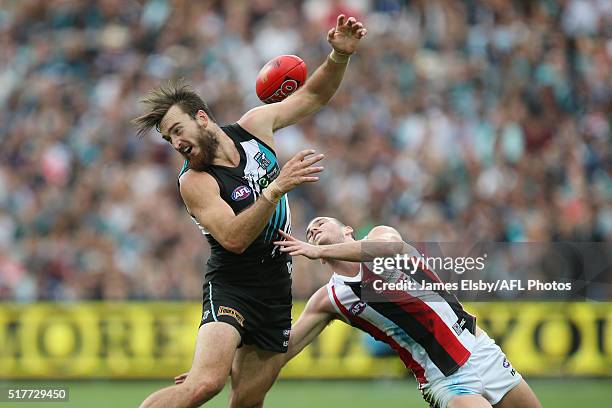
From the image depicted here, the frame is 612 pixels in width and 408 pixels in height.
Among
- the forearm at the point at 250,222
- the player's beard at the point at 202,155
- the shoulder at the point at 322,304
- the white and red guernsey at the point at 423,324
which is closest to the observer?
the forearm at the point at 250,222

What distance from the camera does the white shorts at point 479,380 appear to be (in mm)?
6359

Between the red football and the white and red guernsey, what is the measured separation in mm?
1642

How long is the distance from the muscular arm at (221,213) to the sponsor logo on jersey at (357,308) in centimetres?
77

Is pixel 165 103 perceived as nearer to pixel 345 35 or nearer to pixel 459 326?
pixel 345 35

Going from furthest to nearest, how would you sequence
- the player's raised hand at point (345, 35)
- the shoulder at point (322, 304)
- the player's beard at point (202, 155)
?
1. the player's raised hand at point (345, 35)
2. the shoulder at point (322, 304)
3. the player's beard at point (202, 155)

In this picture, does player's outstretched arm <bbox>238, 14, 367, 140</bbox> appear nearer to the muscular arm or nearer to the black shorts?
the muscular arm

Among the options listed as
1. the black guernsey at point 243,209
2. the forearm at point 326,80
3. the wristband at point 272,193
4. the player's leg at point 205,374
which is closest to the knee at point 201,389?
the player's leg at point 205,374

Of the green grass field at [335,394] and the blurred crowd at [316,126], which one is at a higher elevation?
the blurred crowd at [316,126]

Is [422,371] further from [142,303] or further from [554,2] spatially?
[554,2]

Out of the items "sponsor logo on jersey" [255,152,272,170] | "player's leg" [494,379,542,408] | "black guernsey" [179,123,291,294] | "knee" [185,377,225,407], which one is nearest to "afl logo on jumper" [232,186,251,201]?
"black guernsey" [179,123,291,294]

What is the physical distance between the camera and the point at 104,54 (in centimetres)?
1551

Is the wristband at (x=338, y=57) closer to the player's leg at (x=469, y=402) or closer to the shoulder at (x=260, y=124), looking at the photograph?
the shoulder at (x=260, y=124)

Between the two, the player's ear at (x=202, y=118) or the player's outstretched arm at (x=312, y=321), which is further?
the player's outstretched arm at (x=312, y=321)

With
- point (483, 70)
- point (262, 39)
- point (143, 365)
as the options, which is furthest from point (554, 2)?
point (143, 365)
